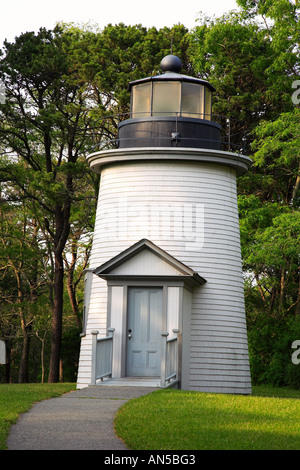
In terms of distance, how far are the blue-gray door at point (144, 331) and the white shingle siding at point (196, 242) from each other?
1.02m

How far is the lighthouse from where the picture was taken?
1647 centimetres

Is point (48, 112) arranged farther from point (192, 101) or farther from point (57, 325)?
point (192, 101)

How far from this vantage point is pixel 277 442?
8375mm

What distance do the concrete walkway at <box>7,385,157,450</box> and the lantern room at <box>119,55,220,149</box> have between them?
23.6 feet

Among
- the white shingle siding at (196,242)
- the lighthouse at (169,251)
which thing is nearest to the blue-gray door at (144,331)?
the lighthouse at (169,251)

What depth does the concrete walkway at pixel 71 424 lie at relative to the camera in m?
7.97

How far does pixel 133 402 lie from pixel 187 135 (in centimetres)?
819

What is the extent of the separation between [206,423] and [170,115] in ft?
33.4

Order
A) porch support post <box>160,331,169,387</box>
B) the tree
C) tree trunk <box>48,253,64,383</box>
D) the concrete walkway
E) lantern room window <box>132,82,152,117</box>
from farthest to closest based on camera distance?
tree trunk <box>48,253,64,383</box> < the tree < lantern room window <box>132,82,152,117</box> < porch support post <box>160,331,169,387</box> < the concrete walkway

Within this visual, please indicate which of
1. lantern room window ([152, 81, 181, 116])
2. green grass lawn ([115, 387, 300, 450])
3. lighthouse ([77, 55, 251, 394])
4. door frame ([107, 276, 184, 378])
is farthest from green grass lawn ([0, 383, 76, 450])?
lantern room window ([152, 81, 181, 116])

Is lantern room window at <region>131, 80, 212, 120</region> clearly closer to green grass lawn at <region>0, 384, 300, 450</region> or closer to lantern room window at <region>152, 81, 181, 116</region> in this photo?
lantern room window at <region>152, 81, 181, 116</region>

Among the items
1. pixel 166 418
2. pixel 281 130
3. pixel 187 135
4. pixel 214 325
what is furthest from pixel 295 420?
pixel 281 130

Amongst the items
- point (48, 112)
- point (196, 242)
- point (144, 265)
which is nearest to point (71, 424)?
point (144, 265)

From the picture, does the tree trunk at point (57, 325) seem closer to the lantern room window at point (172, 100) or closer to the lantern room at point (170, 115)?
the lantern room at point (170, 115)
